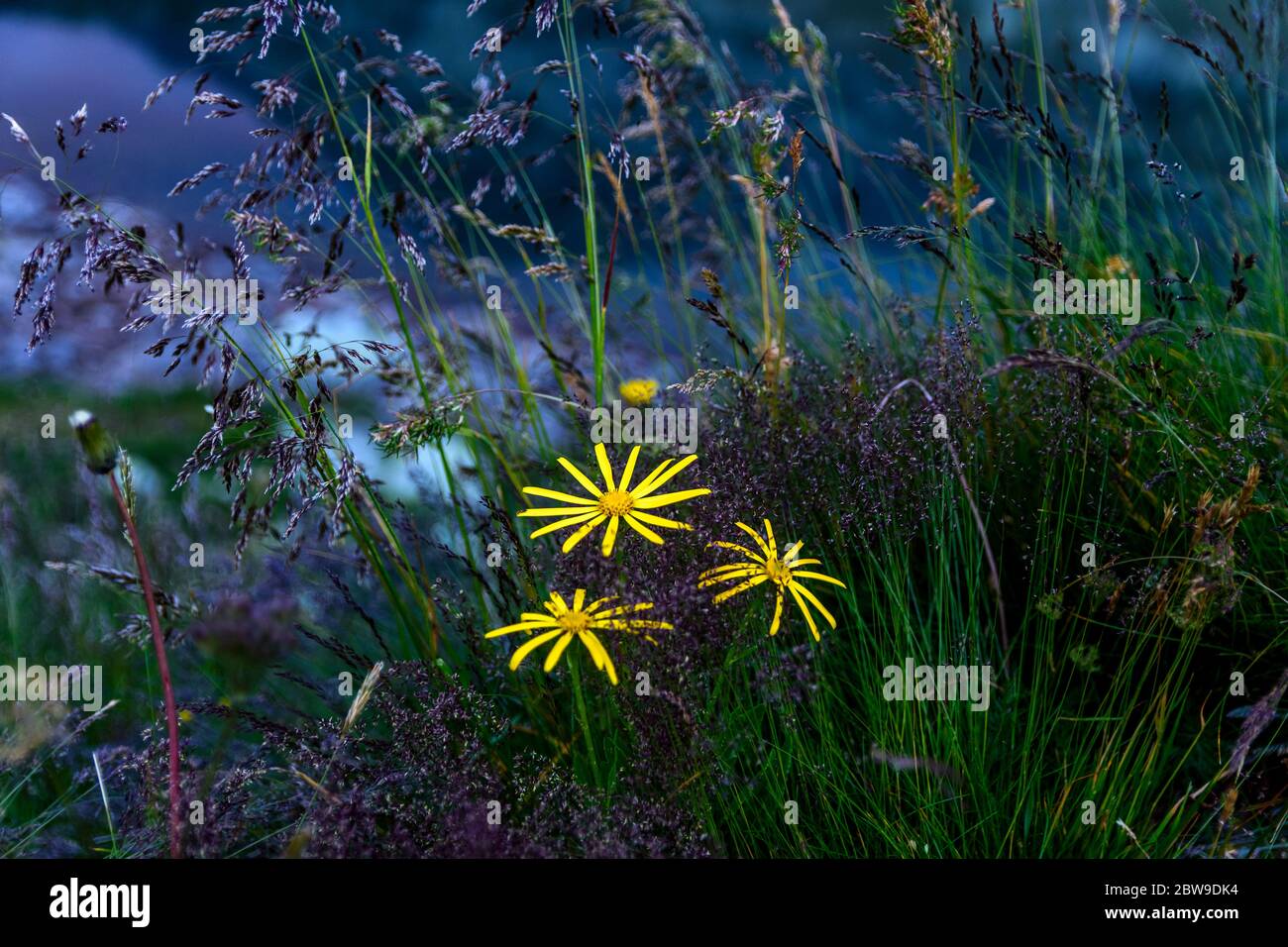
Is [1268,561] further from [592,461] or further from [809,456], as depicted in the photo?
[592,461]

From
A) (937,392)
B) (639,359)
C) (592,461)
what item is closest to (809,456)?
(937,392)

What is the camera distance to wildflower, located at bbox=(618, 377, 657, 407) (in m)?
2.39

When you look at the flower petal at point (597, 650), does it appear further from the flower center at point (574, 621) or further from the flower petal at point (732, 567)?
the flower petal at point (732, 567)

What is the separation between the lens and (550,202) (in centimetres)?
301

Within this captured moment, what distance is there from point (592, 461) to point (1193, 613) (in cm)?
102

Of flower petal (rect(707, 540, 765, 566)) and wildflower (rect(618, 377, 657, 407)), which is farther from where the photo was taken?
wildflower (rect(618, 377, 657, 407))
